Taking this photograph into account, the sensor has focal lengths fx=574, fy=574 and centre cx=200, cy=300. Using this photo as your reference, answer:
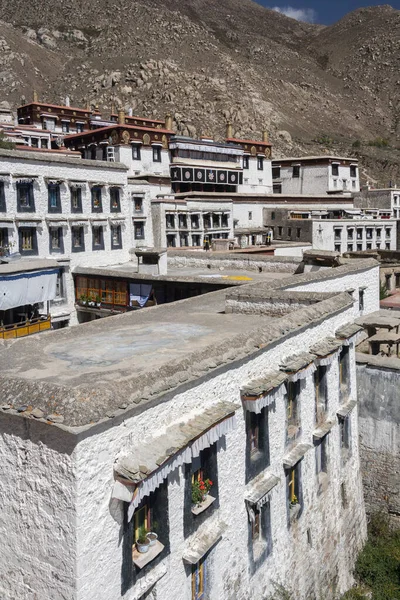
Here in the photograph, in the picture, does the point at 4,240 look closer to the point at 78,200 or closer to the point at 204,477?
the point at 78,200

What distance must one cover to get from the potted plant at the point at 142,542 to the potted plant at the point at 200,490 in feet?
3.92

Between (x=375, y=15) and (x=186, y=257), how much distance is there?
584 feet

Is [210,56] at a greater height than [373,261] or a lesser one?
greater

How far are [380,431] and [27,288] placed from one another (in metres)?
16.9

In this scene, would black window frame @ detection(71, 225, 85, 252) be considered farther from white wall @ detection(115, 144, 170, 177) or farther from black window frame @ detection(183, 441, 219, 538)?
black window frame @ detection(183, 441, 219, 538)

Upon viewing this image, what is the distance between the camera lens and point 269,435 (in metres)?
11.7

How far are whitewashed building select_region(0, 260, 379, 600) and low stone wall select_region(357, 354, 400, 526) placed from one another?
5.72 feet

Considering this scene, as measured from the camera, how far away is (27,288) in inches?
1049

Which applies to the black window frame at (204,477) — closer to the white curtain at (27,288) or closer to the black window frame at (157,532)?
the black window frame at (157,532)

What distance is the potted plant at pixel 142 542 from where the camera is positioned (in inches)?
342

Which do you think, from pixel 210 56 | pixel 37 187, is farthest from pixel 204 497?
pixel 210 56

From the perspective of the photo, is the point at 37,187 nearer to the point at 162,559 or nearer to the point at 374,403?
the point at 374,403

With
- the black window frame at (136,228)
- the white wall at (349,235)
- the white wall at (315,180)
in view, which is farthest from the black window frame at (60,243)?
the white wall at (315,180)

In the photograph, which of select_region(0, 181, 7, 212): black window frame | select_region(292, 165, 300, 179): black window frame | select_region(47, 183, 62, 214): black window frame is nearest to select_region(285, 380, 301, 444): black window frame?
select_region(0, 181, 7, 212): black window frame
